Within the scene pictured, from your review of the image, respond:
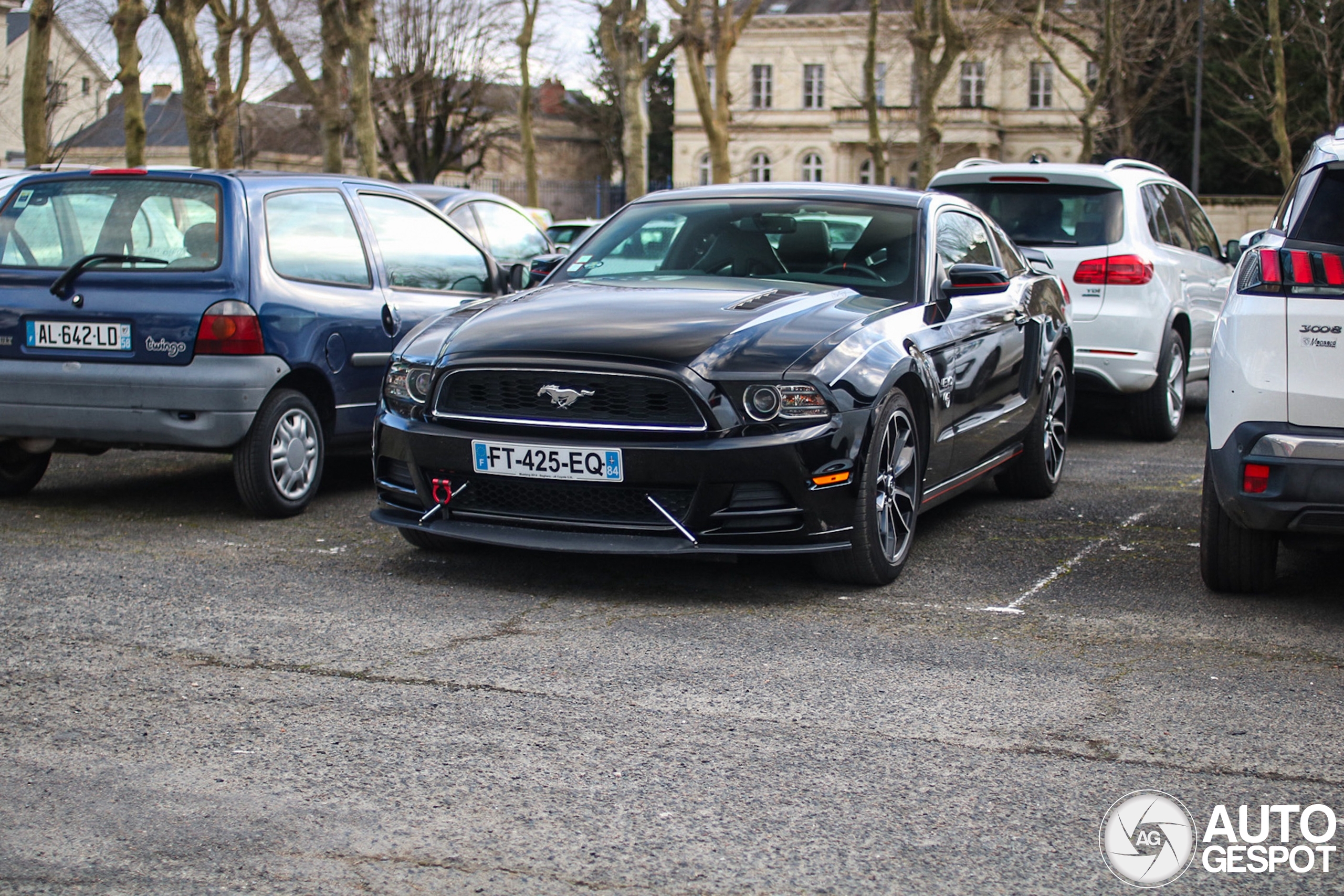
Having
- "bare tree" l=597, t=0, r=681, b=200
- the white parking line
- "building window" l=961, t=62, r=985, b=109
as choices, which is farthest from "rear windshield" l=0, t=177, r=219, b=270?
"building window" l=961, t=62, r=985, b=109

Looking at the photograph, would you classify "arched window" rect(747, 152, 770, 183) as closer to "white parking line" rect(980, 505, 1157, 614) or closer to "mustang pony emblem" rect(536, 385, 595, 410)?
"white parking line" rect(980, 505, 1157, 614)

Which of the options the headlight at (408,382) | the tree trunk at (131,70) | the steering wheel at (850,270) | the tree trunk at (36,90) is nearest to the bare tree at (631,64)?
the tree trunk at (131,70)

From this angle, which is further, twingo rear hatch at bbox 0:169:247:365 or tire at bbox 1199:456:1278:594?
twingo rear hatch at bbox 0:169:247:365

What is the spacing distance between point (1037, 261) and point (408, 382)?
427 cm

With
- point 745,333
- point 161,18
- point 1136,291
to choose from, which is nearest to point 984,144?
point 161,18

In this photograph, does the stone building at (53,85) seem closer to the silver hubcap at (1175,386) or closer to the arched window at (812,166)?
the silver hubcap at (1175,386)

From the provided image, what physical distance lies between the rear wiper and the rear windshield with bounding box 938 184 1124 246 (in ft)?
17.8

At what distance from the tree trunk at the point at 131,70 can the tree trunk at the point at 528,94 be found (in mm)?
21295

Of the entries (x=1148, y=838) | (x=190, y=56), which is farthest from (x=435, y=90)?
(x=1148, y=838)

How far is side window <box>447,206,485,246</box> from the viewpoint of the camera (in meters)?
12.5

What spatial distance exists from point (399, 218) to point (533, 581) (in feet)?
10.7

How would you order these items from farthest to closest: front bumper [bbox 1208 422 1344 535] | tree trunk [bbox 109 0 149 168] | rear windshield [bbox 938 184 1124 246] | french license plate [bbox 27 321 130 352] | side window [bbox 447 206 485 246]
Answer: tree trunk [bbox 109 0 149 168] < side window [bbox 447 206 485 246] < rear windshield [bbox 938 184 1124 246] < french license plate [bbox 27 321 130 352] < front bumper [bbox 1208 422 1344 535]

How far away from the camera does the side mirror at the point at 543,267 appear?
732cm

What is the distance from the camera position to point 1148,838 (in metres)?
3.41
